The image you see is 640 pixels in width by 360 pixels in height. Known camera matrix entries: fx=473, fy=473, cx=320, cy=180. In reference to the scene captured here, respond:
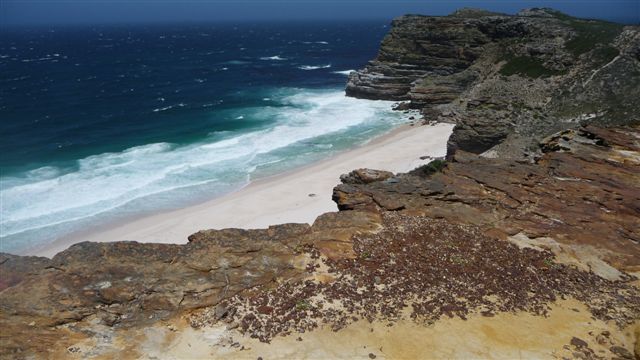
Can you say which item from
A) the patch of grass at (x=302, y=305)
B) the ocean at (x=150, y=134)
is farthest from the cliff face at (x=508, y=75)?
the patch of grass at (x=302, y=305)

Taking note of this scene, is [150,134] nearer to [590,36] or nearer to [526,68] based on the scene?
[526,68]

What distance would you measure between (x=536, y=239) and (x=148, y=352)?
13.7 meters

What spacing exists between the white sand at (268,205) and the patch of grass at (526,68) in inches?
605

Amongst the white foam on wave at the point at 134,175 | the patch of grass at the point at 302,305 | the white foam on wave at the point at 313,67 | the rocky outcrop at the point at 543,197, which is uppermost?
the rocky outcrop at the point at 543,197

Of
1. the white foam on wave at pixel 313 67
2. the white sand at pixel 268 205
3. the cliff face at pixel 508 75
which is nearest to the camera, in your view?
the white sand at pixel 268 205

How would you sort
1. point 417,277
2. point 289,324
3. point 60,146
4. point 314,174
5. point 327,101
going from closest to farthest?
point 289,324 < point 417,277 < point 314,174 < point 60,146 < point 327,101

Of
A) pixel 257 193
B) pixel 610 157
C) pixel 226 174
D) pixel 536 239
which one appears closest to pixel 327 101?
pixel 226 174

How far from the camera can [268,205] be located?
110 feet

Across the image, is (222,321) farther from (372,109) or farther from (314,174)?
(372,109)

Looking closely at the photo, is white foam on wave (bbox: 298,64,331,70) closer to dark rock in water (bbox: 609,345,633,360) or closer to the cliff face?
the cliff face

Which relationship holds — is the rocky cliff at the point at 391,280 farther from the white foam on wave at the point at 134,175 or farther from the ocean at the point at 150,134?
the white foam on wave at the point at 134,175

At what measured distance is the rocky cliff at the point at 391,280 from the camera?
41.0ft

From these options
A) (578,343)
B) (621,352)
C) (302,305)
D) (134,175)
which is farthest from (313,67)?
(621,352)

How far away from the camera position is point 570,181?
69.8 ft
